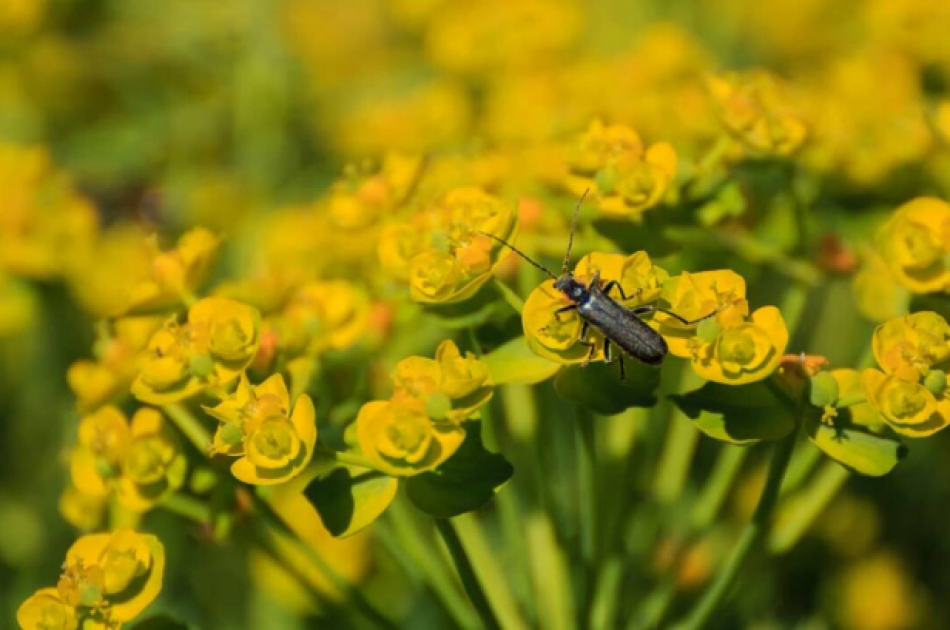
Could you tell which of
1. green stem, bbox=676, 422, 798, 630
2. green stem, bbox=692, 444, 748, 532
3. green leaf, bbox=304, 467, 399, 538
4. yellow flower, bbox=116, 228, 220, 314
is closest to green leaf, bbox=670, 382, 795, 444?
green stem, bbox=676, 422, 798, 630

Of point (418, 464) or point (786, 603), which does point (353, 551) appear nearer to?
point (786, 603)

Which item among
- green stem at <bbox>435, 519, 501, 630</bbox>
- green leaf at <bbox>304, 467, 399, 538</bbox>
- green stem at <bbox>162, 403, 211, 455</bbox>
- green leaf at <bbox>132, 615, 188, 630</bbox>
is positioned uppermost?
green leaf at <bbox>304, 467, 399, 538</bbox>

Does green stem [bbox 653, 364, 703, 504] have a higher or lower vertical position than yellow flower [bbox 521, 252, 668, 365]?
lower

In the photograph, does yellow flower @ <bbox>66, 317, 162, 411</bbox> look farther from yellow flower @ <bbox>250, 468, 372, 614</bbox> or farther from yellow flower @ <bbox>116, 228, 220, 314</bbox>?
yellow flower @ <bbox>250, 468, 372, 614</bbox>

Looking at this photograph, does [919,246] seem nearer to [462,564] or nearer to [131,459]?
[462,564]

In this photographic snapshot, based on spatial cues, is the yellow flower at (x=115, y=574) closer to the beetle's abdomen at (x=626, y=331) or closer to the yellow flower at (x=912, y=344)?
the beetle's abdomen at (x=626, y=331)

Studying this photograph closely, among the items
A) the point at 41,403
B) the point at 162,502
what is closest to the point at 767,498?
the point at 162,502

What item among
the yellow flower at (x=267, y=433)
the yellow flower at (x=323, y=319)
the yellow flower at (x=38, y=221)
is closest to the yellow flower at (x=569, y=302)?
the yellow flower at (x=267, y=433)
